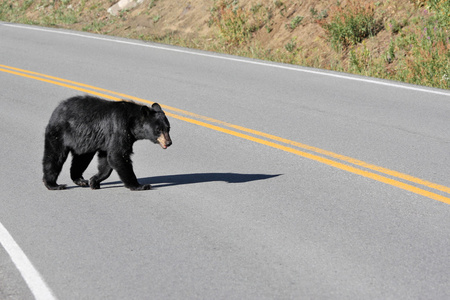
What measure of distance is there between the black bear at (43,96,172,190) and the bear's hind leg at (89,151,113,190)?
0.05 m

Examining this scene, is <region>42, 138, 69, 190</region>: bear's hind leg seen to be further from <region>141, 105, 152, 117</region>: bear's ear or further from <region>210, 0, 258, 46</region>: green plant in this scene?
<region>210, 0, 258, 46</region>: green plant

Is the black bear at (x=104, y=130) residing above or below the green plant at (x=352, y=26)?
above

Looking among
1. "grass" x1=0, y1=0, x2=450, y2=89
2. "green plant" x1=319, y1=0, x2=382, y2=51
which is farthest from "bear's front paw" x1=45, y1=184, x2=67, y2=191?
"green plant" x1=319, y1=0, x2=382, y2=51

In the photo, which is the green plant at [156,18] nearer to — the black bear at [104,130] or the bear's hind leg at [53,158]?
the black bear at [104,130]

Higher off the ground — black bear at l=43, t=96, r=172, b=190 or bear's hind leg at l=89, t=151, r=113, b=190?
black bear at l=43, t=96, r=172, b=190

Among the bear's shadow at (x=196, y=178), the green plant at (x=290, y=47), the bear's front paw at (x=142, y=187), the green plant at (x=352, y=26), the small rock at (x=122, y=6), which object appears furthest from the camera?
the small rock at (x=122, y=6)

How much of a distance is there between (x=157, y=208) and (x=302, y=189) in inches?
63.2

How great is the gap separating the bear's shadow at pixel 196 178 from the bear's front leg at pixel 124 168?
45 cm

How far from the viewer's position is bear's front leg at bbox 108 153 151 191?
7305 mm

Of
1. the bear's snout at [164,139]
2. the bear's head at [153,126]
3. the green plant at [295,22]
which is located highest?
the bear's head at [153,126]

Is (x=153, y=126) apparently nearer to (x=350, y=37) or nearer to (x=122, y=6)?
(x=350, y=37)

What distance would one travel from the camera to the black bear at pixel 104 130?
288 inches

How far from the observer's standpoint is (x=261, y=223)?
262 inches

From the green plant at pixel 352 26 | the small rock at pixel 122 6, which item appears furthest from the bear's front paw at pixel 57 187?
the small rock at pixel 122 6
